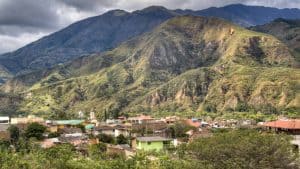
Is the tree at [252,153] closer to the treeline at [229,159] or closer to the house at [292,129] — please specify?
the treeline at [229,159]

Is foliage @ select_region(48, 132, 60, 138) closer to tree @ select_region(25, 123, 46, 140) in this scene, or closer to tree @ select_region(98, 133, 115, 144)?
tree @ select_region(25, 123, 46, 140)

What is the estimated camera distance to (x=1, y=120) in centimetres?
16100

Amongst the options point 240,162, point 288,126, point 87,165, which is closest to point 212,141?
point 240,162

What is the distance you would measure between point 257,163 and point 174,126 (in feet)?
282

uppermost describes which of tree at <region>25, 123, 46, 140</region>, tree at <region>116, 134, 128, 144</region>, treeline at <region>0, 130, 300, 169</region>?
treeline at <region>0, 130, 300, 169</region>

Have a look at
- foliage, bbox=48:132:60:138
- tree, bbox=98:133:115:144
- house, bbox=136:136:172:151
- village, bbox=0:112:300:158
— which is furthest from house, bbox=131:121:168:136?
house, bbox=136:136:172:151

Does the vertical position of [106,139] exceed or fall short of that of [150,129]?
it falls short

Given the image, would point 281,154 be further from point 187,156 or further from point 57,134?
point 57,134

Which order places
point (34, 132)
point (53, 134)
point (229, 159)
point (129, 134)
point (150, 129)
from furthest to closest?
point (150, 129), point (129, 134), point (53, 134), point (34, 132), point (229, 159)

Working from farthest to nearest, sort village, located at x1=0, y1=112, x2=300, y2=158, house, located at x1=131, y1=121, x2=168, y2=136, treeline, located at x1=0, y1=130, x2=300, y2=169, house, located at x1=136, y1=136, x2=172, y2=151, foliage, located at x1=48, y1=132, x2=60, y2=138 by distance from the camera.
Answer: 1. house, located at x1=131, y1=121, x2=168, y2=136
2. foliage, located at x1=48, y1=132, x2=60, y2=138
3. house, located at x1=136, y1=136, x2=172, y2=151
4. village, located at x1=0, y1=112, x2=300, y2=158
5. treeline, located at x1=0, y1=130, x2=300, y2=169

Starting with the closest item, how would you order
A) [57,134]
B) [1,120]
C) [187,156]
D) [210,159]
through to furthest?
1. [210,159]
2. [187,156]
3. [57,134]
4. [1,120]

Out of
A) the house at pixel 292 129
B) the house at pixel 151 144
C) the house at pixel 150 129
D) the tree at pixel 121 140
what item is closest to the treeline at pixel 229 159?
the house at pixel 292 129

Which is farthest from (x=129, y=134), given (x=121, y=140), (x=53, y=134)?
(x=53, y=134)

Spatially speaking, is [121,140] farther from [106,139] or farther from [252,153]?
[252,153]
